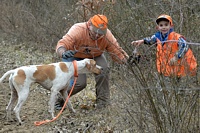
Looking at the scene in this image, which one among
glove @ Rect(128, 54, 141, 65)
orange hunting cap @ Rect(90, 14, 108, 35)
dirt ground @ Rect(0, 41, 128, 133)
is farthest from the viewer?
orange hunting cap @ Rect(90, 14, 108, 35)

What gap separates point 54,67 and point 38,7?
1440 cm

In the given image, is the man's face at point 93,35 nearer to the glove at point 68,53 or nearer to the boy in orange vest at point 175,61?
the glove at point 68,53

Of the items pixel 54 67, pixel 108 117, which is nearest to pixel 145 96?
pixel 108 117

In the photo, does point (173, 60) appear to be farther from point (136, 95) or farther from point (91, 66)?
point (91, 66)

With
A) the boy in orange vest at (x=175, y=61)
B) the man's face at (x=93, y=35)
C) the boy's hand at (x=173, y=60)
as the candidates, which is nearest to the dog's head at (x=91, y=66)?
the man's face at (x=93, y=35)

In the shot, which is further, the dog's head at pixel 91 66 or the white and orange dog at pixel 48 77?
the dog's head at pixel 91 66

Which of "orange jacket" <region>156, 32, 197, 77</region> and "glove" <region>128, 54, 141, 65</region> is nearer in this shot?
"orange jacket" <region>156, 32, 197, 77</region>

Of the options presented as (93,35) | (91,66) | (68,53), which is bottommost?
(91,66)

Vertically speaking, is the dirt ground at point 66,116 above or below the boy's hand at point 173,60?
below

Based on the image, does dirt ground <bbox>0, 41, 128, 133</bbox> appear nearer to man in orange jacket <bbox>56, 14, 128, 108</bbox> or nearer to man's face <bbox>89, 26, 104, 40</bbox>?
man in orange jacket <bbox>56, 14, 128, 108</bbox>

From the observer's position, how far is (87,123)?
6.27 metres

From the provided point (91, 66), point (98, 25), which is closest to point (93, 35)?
point (98, 25)

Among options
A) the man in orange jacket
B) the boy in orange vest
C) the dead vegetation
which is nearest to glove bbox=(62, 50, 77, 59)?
the man in orange jacket

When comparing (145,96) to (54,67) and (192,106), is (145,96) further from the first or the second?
(54,67)
